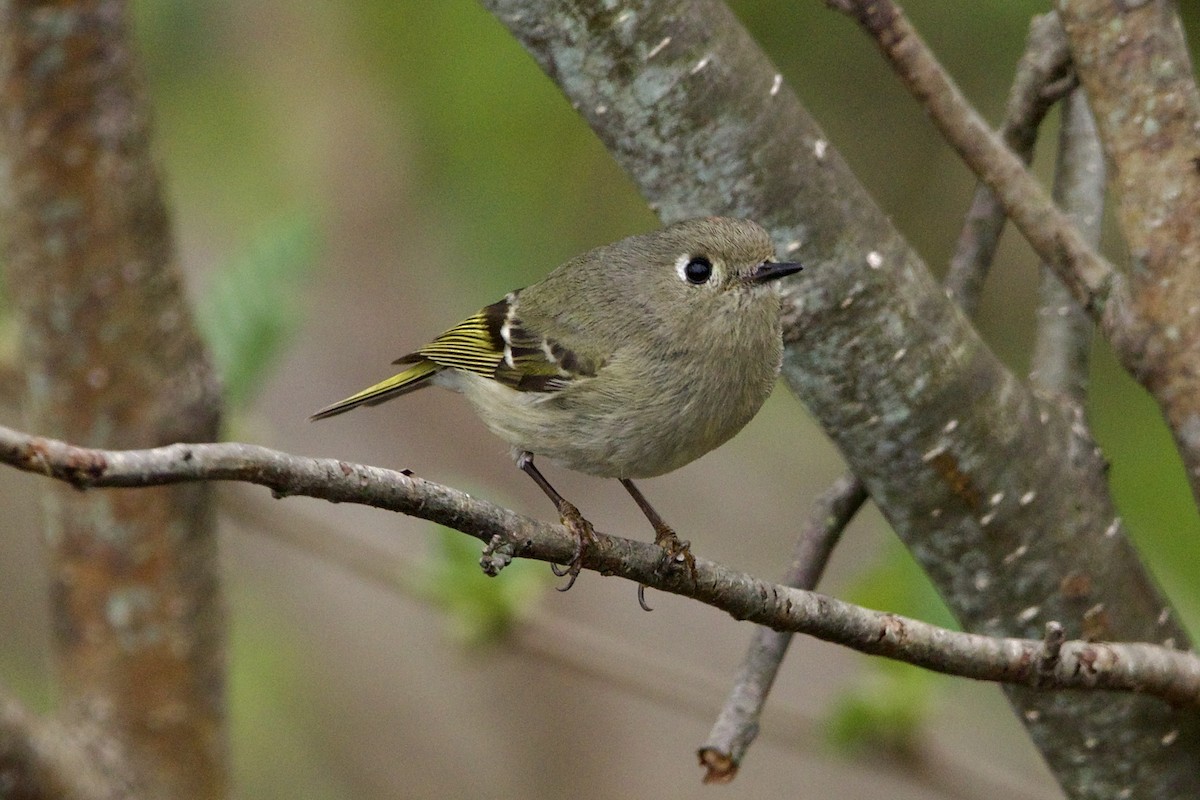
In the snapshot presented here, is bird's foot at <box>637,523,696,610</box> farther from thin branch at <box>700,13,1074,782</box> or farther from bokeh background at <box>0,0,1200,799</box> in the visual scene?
bokeh background at <box>0,0,1200,799</box>

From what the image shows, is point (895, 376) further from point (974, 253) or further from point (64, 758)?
point (64, 758)

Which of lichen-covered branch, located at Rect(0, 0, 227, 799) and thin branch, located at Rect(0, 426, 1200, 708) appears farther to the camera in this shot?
lichen-covered branch, located at Rect(0, 0, 227, 799)

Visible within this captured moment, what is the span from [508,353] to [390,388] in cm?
35

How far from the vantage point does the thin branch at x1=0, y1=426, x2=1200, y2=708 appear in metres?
1.61

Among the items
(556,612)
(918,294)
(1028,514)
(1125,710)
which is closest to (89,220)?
(918,294)

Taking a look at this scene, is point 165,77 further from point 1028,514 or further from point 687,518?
point 1028,514

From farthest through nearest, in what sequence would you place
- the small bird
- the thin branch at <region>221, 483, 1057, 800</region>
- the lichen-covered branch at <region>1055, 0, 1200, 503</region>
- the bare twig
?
the thin branch at <region>221, 483, 1057, 800</region> < the small bird < the lichen-covered branch at <region>1055, 0, 1200, 503</region> < the bare twig

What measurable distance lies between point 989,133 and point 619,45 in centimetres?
87

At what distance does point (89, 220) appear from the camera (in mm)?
3012

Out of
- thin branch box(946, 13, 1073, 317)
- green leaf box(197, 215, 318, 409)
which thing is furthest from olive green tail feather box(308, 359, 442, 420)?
thin branch box(946, 13, 1073, 317)

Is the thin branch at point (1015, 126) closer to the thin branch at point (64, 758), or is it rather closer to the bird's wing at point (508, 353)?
the bird's wing at point (508, 353)

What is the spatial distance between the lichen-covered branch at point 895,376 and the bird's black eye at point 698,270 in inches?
16.1

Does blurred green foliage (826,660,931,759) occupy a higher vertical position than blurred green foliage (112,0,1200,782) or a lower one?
lower

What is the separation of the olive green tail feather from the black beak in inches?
40.4
